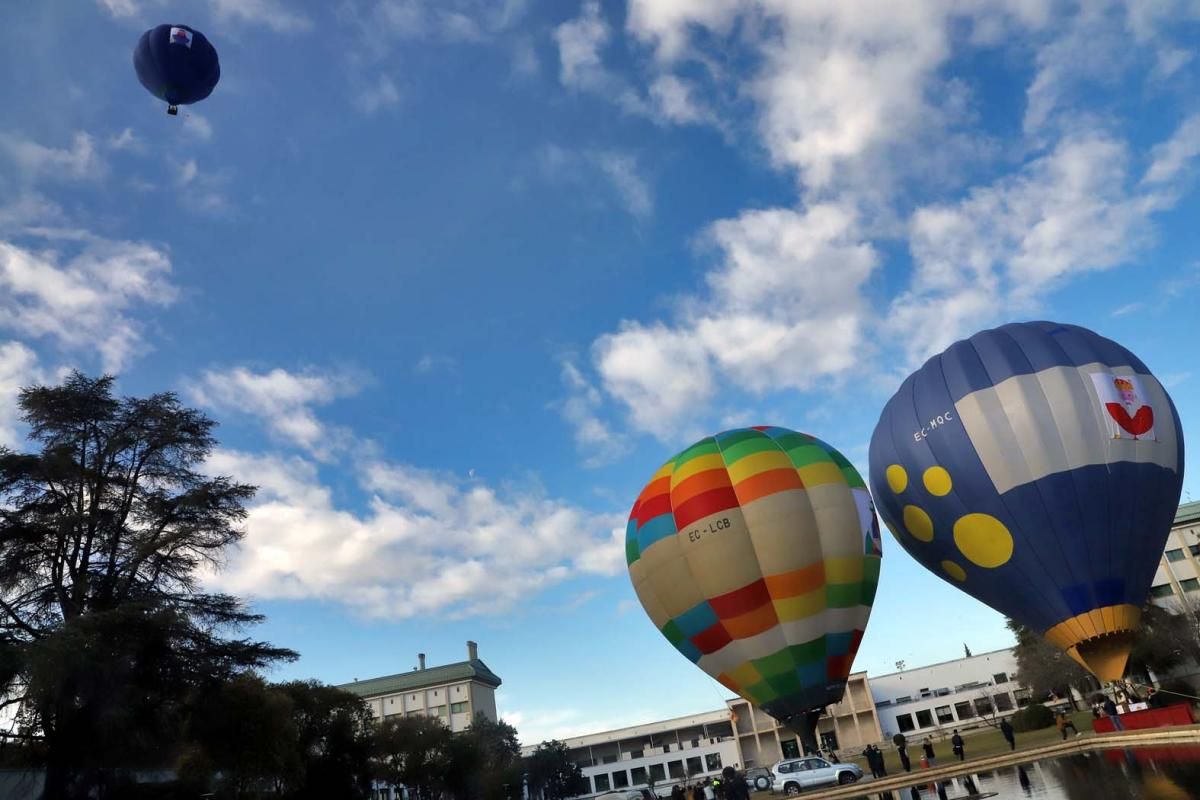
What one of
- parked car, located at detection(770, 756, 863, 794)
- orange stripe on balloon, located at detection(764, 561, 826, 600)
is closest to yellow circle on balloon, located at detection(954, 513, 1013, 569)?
orange stripe on balloon, located at detection(764, 561, 826, 600)

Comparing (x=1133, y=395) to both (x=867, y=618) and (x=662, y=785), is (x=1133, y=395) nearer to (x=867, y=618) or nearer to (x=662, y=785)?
(x=867, y=618)

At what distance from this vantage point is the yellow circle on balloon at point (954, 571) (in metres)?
22.6

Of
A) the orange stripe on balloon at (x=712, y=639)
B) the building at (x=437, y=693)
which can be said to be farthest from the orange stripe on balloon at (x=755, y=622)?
the building at (x=437, y=693)

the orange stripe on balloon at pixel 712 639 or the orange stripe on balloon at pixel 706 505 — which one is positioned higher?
the orange stripe on balloon at pixel 706 505

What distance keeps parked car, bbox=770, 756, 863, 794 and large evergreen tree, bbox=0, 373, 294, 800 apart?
20146mm

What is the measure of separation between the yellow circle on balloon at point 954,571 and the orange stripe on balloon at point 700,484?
709cm

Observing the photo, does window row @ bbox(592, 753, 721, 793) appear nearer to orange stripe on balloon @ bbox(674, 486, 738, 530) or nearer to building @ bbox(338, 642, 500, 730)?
building @ bbox(338, 642, 500, 730)

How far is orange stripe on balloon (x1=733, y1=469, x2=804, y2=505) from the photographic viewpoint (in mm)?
22672

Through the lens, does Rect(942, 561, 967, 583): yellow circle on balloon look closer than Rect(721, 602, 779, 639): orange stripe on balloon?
No

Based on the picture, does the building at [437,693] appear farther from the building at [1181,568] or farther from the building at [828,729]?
the building at [1181,568]

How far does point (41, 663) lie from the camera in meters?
18.0

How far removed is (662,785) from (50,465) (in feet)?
260

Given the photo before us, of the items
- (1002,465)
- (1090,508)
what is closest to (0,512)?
(1002,465)

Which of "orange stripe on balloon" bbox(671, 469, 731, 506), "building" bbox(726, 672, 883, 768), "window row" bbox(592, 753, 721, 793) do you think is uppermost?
"orange stripe on balloon" bbox(671, 469, 731, 506)
